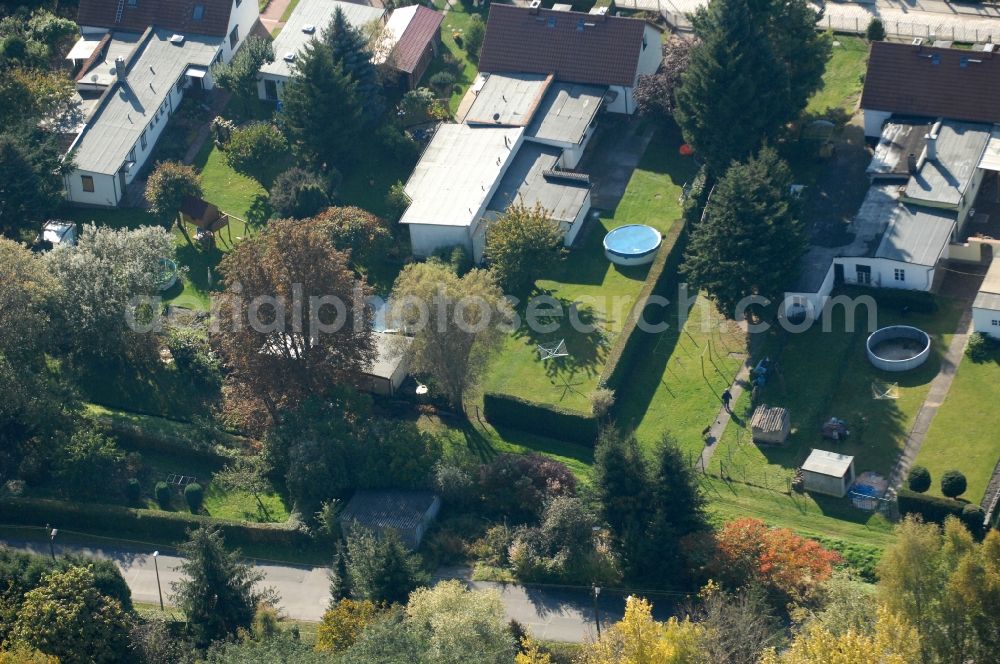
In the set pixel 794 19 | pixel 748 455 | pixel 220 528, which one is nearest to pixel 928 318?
pixel 748 455

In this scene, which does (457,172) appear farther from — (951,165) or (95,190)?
(951,165)

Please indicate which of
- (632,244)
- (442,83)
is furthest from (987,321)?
(442,83)

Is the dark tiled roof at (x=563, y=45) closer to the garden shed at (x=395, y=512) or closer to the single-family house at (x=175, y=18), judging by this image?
the single-family house at (x=175, y=18)

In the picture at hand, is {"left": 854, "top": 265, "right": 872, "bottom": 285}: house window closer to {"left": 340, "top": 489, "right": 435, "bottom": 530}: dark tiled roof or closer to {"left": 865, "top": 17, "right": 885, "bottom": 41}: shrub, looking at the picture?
{"left": 865, "top": 17, "right": 885, "bottom": 41}: shrub

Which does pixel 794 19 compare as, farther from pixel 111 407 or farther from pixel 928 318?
pixel 111 407

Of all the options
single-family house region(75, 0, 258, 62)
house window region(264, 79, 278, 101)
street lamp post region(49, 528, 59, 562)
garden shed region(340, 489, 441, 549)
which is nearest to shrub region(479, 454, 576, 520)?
garden shed region(340, 489, 441, 549)
